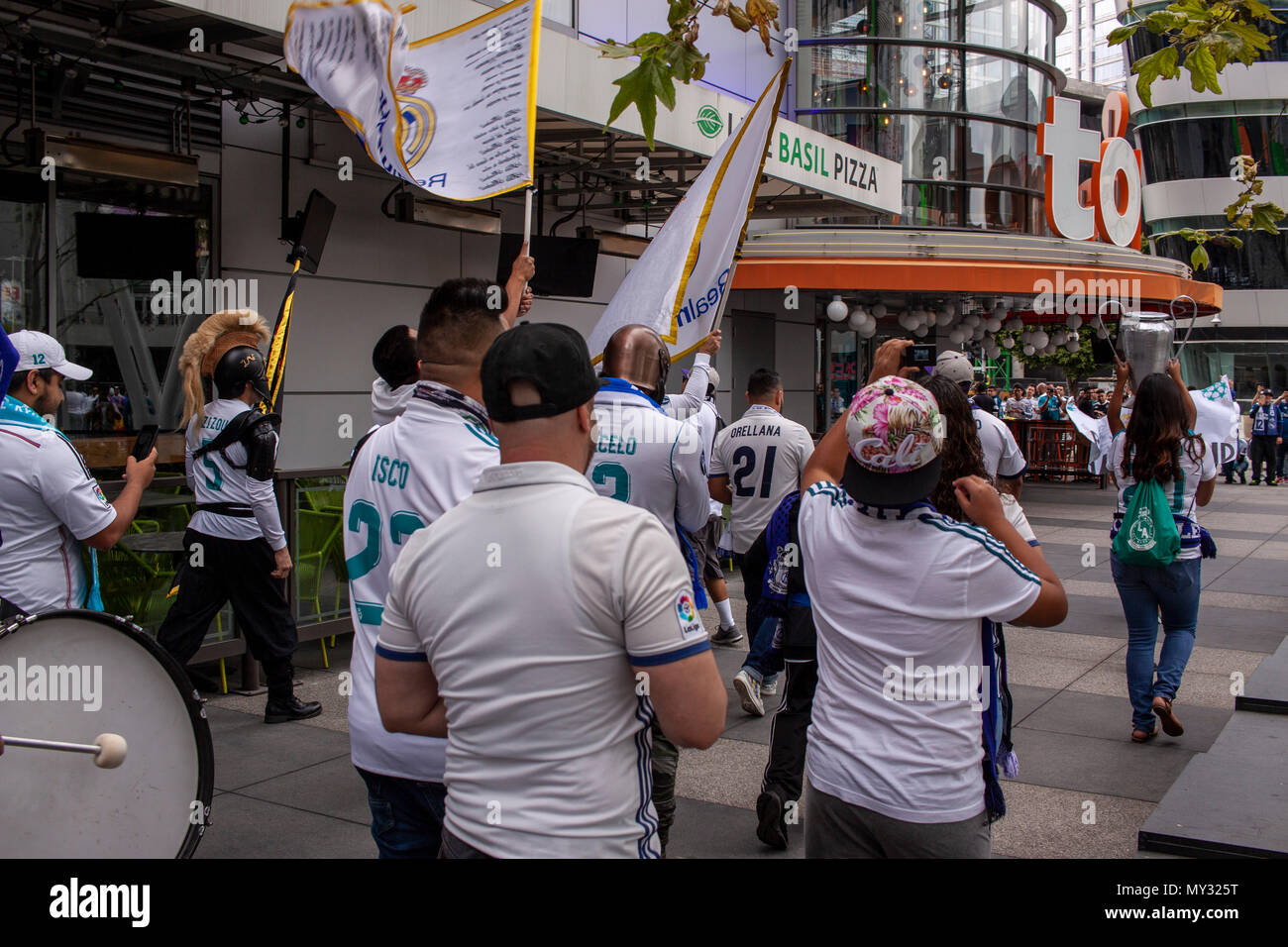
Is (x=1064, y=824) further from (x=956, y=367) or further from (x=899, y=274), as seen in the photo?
(x=899, y=274)

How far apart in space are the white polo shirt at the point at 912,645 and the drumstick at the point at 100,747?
2.14 metres

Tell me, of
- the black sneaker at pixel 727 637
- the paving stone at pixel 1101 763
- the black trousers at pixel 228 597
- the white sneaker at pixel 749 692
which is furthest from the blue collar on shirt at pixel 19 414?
the black sneaker at pixel 727 637

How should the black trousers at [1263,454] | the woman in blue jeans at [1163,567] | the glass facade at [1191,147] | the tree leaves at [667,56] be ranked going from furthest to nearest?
1. the glass facade at [1191,147]
2. the black trousers at [1263,454]
3. the woman in blue jeans at [1163,567]
4. the tree leaves at [667,56]

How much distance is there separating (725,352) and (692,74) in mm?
14411

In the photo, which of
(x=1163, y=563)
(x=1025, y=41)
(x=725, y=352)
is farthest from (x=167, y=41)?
(x=1025, y=41)

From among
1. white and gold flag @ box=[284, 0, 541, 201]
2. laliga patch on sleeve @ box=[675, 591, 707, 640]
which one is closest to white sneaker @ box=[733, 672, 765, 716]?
white and gold flag @ box=[284, 0, 541, 201]

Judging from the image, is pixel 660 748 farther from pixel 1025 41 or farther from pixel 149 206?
pixel 1025 41

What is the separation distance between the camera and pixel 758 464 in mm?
7258

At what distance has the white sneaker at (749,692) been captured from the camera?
681 centimetres

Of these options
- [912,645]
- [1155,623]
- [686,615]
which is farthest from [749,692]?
[686,615]

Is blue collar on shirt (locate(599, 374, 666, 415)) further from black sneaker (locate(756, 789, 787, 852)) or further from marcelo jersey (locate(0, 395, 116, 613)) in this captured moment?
marcelo jersey (locate(0, 395, 116, 613))

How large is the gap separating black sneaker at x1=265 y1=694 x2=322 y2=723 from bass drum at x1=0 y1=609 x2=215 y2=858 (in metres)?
3.16

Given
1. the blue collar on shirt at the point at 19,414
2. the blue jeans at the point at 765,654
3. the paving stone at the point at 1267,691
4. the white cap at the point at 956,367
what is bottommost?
the paving stone at the point at 1267,691

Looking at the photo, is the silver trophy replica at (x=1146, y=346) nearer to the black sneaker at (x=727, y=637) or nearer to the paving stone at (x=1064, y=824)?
the black sneaker at (x=727, y=637)
